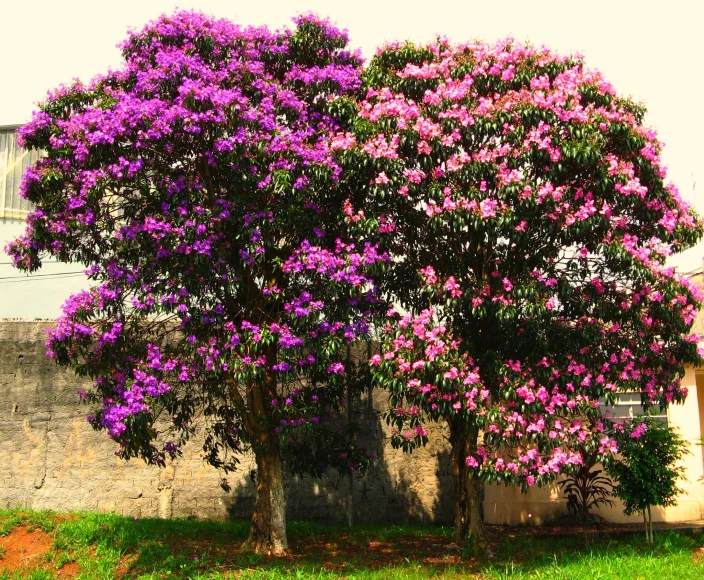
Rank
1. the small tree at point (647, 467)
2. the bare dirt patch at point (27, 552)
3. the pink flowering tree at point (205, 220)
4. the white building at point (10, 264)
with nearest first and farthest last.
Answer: the pink flowering tree at point (205, 220), the bare dirt patch at point (27, 552), the small tree at point (647, 467), the white building at point (10, 264)

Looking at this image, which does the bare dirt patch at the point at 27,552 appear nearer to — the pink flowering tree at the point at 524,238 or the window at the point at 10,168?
the pink flowering tree at the point at 524,238

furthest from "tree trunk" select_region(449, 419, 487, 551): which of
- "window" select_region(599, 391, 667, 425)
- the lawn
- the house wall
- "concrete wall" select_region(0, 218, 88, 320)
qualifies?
"concrete wall" select_region(0, 218, 88, 320)

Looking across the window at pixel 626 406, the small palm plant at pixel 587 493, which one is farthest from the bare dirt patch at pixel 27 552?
the window at pixel 626 406

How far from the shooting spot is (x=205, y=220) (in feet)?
27.0

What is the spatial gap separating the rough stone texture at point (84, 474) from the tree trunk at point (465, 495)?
2.00 metres

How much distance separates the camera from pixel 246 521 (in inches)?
436

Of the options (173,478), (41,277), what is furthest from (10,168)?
(173,478)

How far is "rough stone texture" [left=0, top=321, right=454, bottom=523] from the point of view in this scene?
35.8ft

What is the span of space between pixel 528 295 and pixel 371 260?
165cm

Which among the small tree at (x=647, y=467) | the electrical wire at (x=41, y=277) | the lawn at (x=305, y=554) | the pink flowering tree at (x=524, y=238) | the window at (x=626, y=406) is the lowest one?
the lawn at (x=305, y=554)

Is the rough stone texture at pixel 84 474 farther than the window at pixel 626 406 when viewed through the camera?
No

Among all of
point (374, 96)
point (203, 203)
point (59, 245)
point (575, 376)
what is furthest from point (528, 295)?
point (59, 245)

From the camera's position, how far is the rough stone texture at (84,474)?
10898 millimetres

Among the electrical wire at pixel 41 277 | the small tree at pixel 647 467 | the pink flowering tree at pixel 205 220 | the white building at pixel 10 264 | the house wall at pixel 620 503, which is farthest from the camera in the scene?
the white building at pixel 10 264
